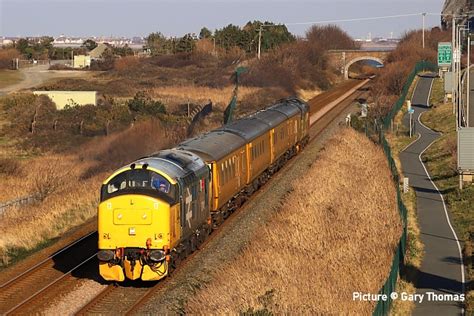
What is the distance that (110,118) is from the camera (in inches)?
2458

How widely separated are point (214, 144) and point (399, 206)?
6928mm

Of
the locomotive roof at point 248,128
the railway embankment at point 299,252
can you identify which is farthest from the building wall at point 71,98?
the railway embankment at point 299,252

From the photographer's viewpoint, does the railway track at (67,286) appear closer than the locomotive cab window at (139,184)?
Yes

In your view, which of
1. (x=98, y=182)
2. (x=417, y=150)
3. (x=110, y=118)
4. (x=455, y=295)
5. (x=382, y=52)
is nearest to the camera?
(x=455, y=295)

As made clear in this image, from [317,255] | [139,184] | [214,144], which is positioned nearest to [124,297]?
[139,184]

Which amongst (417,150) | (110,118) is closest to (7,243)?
(417,150)

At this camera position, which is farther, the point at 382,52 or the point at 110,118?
the point at 382,52

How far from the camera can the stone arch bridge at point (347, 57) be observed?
116 meters

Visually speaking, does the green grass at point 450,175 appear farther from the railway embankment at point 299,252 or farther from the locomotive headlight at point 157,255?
the locomotive headlight at point 157,255

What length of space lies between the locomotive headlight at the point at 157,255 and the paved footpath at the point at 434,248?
20.7 ft

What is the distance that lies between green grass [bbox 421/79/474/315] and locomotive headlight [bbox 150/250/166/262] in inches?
297

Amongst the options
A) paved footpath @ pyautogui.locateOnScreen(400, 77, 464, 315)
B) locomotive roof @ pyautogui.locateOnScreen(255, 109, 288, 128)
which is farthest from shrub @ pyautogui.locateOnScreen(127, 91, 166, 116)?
paved footpath @ pyautogui.locateOnScreen(400, 77, 464, 315)

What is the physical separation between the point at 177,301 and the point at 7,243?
860cm

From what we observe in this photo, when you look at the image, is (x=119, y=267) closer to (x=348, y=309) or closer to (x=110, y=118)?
(x=348, y=309)
